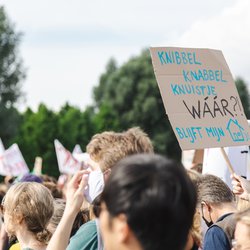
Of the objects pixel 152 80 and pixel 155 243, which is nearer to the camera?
pixel 155 243

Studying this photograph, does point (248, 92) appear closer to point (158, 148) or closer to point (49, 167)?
point (158, 148)

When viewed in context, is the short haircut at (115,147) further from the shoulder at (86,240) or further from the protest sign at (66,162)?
the protest sign at (66,162)

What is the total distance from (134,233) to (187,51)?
314 centimetres

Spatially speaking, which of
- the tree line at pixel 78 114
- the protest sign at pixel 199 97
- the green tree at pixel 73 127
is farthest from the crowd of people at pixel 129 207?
the green tree at pixel 73 127

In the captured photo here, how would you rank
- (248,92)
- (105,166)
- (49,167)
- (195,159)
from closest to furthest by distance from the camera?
(105,166)
(195,159)
(49,167)
(248,92)

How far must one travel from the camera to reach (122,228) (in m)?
2.47

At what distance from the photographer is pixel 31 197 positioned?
479 centimetres

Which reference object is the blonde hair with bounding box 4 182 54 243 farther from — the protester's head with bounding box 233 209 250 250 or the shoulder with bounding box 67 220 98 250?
the protester's head with bounding box 233 209 250 250

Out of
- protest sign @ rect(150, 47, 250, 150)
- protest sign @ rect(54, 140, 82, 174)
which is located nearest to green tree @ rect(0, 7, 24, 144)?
protest sign @ rect(54, 140, 82, 174)

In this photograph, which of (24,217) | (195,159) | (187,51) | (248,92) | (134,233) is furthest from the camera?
(248,92)

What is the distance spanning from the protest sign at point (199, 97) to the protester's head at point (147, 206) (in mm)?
2451

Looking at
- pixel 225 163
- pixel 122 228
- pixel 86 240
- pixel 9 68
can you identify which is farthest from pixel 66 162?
pixel 9 68

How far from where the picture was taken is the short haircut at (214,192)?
541cm

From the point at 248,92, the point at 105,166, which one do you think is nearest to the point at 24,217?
the point at 105,166
